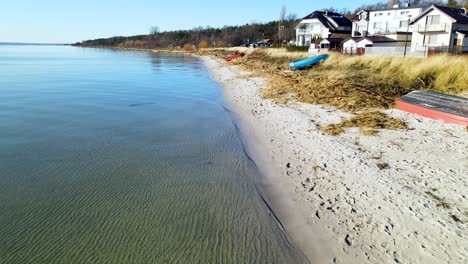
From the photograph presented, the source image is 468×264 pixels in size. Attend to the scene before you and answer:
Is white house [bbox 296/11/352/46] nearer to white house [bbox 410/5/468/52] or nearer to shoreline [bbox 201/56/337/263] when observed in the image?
white house [bbox 410/5/468/52]

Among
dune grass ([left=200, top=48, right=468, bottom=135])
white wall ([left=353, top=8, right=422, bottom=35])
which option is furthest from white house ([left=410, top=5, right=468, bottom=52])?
dune grass ([left=200, top=48, right=468, bottom=135])

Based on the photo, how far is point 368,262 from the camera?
4.22 m

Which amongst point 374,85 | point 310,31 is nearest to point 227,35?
point 310,31

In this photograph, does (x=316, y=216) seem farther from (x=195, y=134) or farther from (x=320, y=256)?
(x=195, y=134)

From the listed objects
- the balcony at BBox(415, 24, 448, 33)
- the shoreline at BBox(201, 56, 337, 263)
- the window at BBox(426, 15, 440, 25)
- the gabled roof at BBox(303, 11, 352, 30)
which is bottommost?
the shoreline at BBox(201, 56, 337, 263)

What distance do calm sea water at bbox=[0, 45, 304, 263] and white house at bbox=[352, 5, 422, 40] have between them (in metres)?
52.1

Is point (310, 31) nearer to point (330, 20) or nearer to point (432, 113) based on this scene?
point (330, 20)

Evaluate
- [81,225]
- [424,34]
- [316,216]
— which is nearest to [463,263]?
[316,216]

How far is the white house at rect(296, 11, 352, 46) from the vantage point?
62594 millimetres

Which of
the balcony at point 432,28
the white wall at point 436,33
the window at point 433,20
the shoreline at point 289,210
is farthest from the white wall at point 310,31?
the shoreline at point 289,210

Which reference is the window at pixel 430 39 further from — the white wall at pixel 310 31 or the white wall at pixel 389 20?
the white wall at pixel 310 31

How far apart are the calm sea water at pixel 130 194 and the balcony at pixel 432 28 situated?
40.4 m

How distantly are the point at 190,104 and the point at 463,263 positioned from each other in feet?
43.2

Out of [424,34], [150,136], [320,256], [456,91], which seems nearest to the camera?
[320,256]
